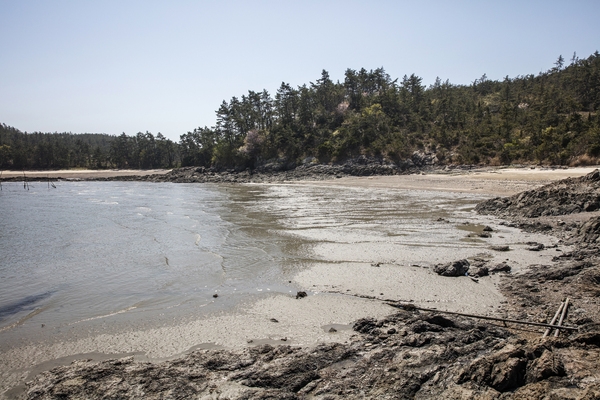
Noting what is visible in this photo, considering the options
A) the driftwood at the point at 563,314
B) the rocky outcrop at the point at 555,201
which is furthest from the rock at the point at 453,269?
the rocky outcrop at the point at 555,201

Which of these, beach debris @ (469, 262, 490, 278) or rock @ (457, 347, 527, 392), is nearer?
rock @ (457, 347, 527, 392)

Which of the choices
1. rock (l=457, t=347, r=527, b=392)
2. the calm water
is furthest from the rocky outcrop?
rock (l=457, t=347, r=527, b=392)

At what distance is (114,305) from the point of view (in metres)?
9.10

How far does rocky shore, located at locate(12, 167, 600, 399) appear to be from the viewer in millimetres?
4250

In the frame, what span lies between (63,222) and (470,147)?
162 ft

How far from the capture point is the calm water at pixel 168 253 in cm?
894

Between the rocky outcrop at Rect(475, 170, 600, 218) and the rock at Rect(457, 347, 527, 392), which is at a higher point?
the rocky outcrop at Rect(475, 170, 600, 218)

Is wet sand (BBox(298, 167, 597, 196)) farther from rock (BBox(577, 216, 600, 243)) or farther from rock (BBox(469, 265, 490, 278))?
rock (BBox(469, 265, 490, 278))

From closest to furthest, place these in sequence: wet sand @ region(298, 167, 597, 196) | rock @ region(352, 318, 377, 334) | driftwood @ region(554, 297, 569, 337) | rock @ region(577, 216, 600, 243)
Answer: driftwood @ region(554, 297, 569, 337) → rock @ region(352, 318, 377, 334) → rock @ region(577, 216, 600, 243) → wet sand @ region(298, 167, 597, 196)

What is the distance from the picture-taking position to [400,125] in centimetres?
6844

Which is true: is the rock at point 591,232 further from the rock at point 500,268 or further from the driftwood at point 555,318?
the driftwood at point 555,318

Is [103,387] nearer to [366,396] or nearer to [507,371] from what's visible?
[366,396]

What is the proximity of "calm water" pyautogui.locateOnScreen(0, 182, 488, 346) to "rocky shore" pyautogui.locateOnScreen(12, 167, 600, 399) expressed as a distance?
9.17 ft

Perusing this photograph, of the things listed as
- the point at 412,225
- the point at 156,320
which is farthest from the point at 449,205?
the point at 156,320
